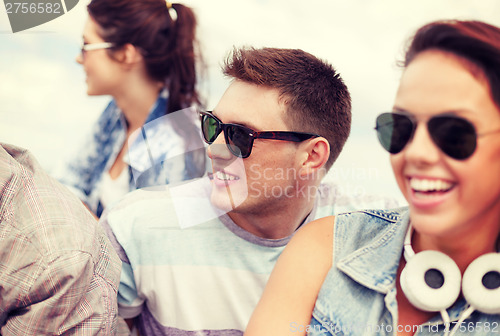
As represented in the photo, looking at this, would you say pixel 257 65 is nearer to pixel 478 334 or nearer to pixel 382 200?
pixel 382 200

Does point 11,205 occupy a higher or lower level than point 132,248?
higher

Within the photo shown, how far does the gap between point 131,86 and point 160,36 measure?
0.26 metres

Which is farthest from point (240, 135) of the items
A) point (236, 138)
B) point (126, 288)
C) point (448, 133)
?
point (448, 133)

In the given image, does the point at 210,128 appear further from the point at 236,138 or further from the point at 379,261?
the point at 379,261

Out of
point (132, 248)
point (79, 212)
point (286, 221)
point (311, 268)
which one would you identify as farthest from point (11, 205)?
point (286, 221)

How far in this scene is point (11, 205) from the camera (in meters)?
1.21

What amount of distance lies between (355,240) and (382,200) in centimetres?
60

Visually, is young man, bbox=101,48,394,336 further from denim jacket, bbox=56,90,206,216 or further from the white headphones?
the white headphones

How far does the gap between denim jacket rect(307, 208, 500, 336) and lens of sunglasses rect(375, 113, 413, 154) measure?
21cm

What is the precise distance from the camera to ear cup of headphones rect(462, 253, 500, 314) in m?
0.99

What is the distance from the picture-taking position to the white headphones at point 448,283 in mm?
995

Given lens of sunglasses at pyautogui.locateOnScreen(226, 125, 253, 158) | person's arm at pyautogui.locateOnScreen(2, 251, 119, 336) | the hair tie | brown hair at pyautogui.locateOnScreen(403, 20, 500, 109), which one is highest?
brown hair at pyautogui.locateOnScreen(403, 20, 500, 109)

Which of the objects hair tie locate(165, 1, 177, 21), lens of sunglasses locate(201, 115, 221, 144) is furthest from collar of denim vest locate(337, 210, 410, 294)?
hair tie locate(165, 1, 177, 21)

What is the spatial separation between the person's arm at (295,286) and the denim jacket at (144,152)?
881 mm
